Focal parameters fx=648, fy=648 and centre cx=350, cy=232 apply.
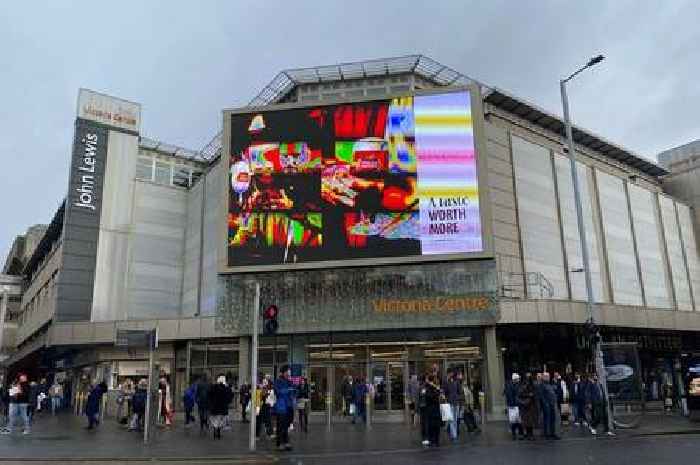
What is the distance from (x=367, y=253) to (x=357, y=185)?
10.9 ft

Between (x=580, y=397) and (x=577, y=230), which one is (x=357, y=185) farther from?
(x=577, y=230)

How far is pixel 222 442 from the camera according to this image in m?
17.3

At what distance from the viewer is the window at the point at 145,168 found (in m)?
51.0

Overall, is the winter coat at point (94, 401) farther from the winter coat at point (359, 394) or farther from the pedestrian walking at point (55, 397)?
the pedestrian walking at point (55, 397)

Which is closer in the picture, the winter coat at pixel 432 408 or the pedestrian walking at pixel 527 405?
the winter coat at pixel 432 408

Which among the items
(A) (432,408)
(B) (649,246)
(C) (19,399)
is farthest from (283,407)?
(B) (649,246)

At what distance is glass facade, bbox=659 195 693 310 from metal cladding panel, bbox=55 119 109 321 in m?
48.4

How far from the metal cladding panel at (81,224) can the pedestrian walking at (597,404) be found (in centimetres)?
3656

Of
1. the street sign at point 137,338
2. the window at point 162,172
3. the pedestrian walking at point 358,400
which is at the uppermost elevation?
the window at point 162,172

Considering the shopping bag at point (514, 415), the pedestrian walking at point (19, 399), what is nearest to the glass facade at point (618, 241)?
the shopping bag at point (514, 415)

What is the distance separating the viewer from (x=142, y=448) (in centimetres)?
1552

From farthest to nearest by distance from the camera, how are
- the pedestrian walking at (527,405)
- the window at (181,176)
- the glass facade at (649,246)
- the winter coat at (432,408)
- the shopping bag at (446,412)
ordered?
1. the glass facade at (649,246)
2. the window at (181,176)
3. the pedestrian walking at (527,405)
4. the shopping bag at (446,412)
5. the winter coat at (432,408)

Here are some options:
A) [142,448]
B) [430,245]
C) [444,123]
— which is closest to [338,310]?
[430,245]

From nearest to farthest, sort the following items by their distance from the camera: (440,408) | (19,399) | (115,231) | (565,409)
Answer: (440,408)
(19,399)
(565,409)
(115,231)
